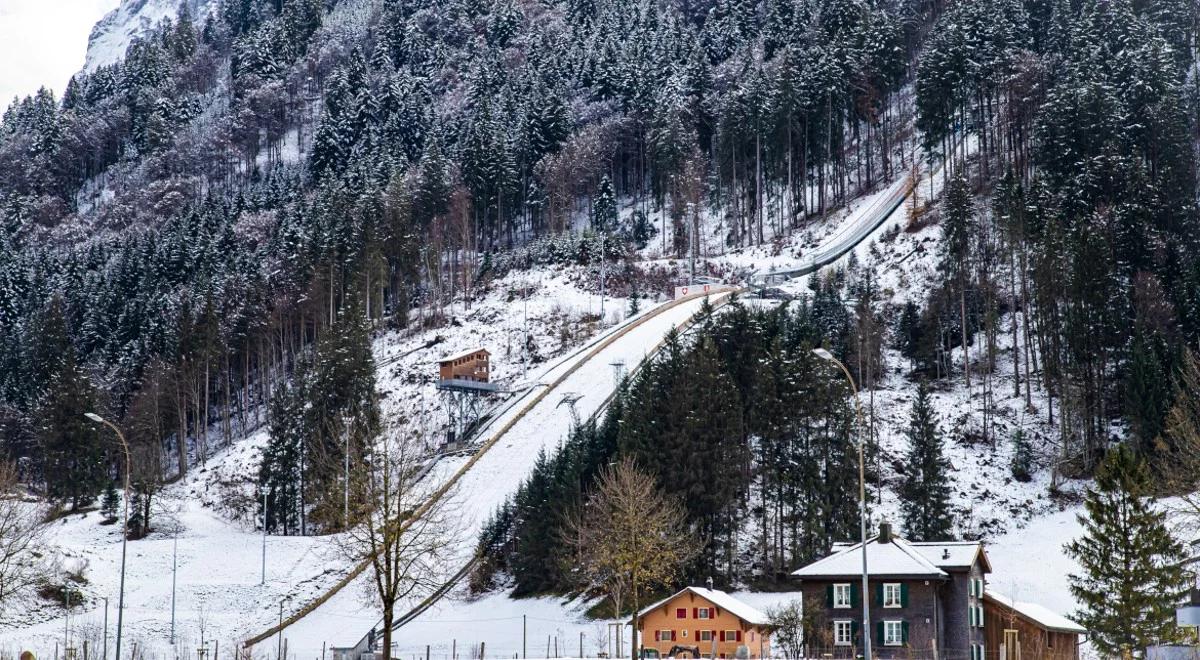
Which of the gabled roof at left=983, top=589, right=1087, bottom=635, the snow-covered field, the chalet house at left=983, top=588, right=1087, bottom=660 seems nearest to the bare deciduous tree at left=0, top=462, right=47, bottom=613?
the snow-covered field

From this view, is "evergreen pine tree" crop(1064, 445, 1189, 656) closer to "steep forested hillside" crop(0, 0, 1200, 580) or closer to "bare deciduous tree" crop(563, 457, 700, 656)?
"steep forested hillside" crop(0, 0, 1200, 580)

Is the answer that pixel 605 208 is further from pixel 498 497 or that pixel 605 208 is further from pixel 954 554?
pixel 954 554

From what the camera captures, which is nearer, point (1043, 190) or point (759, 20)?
point (1043, 190)

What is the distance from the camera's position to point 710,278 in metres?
118

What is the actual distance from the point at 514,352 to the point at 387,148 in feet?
208

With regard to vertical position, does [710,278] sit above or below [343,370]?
above

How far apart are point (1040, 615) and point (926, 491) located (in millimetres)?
13120

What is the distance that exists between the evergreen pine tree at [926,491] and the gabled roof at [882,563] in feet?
38.0

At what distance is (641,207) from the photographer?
471ft

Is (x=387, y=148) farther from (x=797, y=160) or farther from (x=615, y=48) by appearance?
(x=797, y=160)

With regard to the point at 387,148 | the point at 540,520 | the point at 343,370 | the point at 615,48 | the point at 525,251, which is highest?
the point at 615,48

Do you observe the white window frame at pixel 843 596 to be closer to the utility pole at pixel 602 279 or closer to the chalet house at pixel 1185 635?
the chalet house at pixel 1185 635

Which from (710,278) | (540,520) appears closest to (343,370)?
(540,520)

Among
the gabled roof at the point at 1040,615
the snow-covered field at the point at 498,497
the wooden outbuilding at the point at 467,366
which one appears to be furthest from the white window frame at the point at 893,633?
the wooden outbuilding at the point at 467,366
